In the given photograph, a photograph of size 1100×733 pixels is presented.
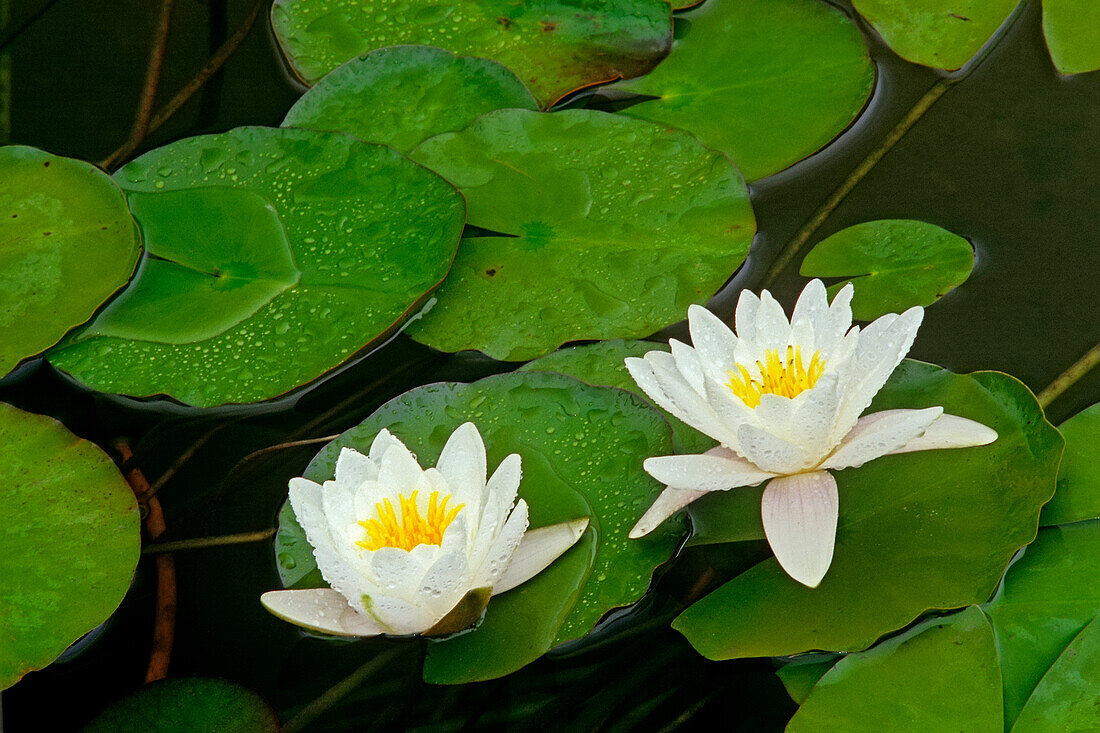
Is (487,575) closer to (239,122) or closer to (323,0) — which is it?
(239,122)

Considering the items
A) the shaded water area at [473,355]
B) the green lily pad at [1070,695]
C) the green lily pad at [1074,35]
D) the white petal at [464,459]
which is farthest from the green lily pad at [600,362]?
the green lily pad at [1074,35]

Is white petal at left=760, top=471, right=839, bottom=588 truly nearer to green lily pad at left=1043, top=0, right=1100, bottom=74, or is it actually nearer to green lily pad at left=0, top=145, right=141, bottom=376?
green lily pad at left=0, top=145, right=141, bottom=376

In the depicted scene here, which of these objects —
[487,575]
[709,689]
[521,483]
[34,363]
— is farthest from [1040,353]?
[34,363]

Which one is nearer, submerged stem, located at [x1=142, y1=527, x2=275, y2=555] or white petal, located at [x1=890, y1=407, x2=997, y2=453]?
white petal, located at [x1=890, y1=407, x2=997, y2=453]

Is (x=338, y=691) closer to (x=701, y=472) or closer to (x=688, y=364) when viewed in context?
(x=701, y=472)

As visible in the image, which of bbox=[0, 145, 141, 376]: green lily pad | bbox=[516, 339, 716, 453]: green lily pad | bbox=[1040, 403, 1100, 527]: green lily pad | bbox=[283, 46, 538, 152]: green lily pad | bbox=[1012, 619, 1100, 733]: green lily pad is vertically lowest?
bbox=[1012, 619, 1100, 733]: green lily pad

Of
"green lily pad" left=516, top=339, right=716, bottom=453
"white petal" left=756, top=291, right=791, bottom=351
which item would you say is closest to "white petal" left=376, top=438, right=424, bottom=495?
"green lily pad" left=516, top=339, right=716, bottom=453
